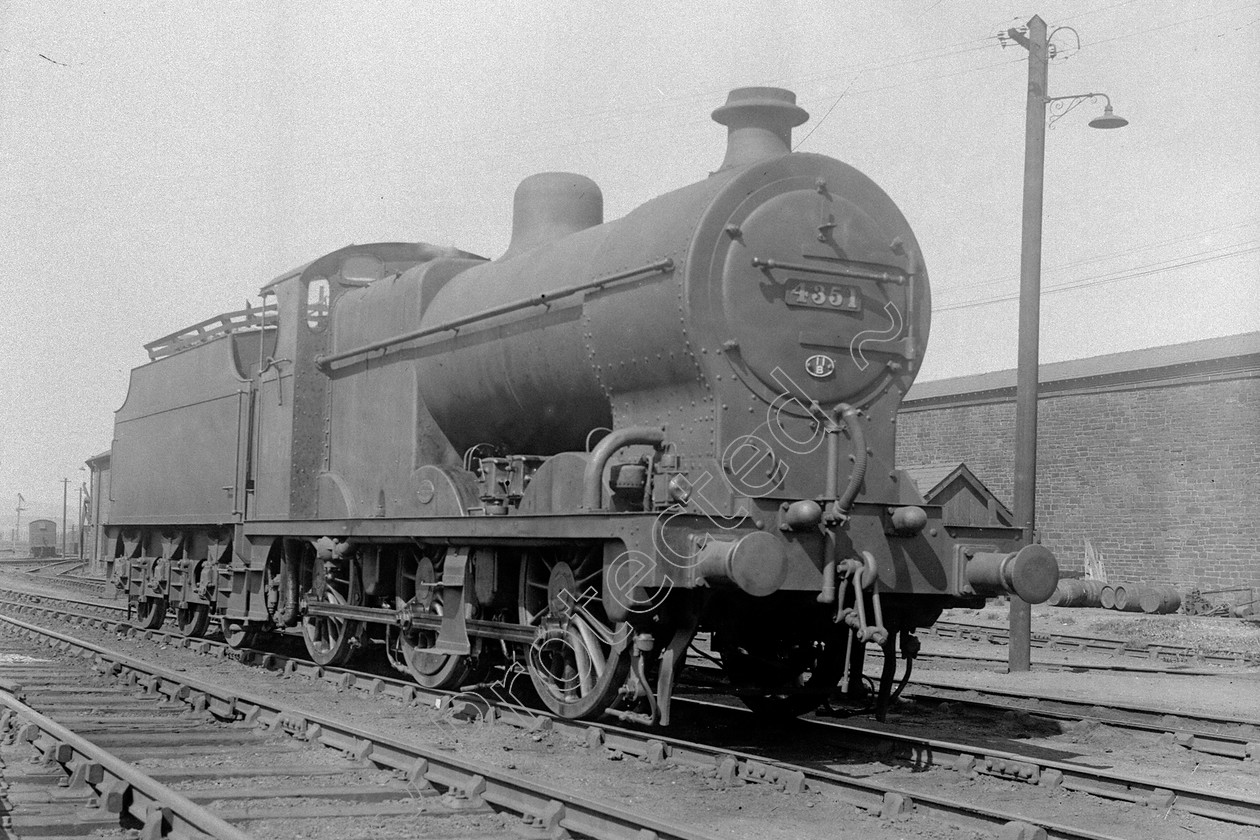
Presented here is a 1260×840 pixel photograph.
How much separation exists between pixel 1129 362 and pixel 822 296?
1889 centimetres

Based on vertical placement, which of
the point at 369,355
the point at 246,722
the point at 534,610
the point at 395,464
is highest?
the point at 369,355

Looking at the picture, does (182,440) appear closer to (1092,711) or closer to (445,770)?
(445,770)

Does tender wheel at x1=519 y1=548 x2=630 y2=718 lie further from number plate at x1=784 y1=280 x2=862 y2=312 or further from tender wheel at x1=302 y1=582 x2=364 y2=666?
tender wheel at x1=302 y1=582 x2=364 y2=666

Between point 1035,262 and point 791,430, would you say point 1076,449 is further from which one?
point 791,430

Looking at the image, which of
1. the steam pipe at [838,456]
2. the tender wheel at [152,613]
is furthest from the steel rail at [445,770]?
the tender wheel at [152,613]

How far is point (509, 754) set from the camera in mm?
7293

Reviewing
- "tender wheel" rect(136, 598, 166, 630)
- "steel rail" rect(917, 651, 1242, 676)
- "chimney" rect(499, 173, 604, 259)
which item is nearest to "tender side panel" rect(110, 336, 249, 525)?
"tender wheel" rect(136, 598, 166, 630)

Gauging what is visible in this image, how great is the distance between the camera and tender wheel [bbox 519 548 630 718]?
753 cm

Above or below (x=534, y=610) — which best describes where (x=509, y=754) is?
below

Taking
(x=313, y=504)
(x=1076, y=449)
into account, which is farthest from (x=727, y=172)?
(x=1076, y=449)

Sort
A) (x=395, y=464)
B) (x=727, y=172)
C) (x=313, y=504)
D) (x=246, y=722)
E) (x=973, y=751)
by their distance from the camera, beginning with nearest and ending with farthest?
(x=973, y=751), (x=727, y=172), (x=246, y=722), (x=395, y=464), (x=313, y=504)

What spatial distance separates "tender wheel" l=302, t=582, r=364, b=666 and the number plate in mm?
5332

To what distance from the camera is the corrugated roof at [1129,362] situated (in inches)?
885

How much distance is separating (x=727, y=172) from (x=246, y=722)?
4712 mm
